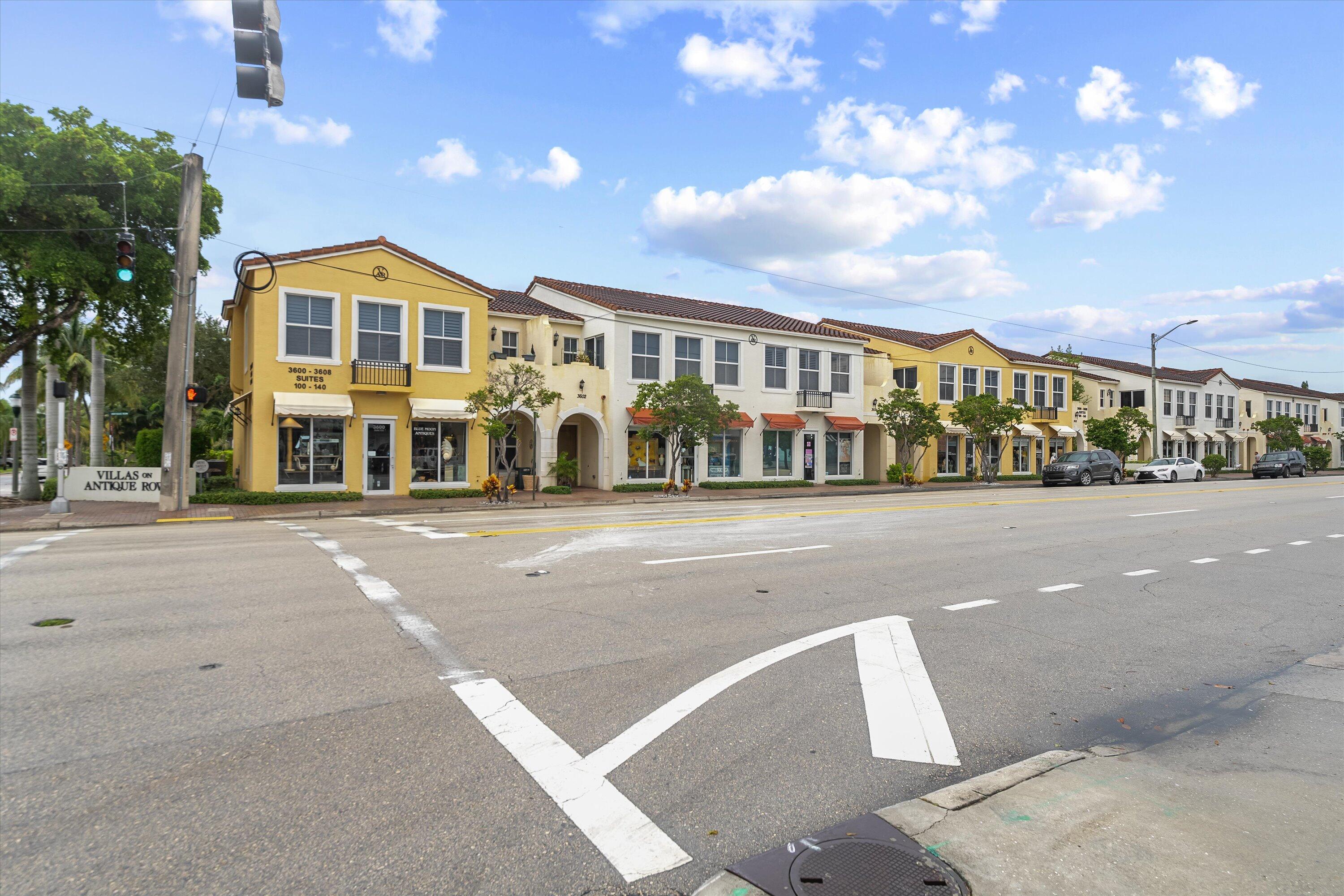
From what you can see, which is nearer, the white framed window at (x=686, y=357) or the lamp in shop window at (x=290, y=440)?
the lamp in shop window at (x=290, y=440)

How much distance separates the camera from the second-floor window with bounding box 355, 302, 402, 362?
24594 millimetres

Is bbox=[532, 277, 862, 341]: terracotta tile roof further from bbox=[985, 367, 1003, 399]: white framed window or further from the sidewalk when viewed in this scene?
the sidewalk

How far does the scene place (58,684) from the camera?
17.2 ft

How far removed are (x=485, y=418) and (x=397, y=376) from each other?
10.6 feet

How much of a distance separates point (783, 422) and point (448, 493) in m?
15.2

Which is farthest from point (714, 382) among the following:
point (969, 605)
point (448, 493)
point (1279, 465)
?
point (1279, 465)

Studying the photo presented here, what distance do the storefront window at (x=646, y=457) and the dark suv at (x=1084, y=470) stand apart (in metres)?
19.3

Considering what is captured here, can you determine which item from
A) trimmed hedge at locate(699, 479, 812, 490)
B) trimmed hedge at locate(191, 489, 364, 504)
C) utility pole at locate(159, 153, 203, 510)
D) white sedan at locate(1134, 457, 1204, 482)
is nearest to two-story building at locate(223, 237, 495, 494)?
trimmed hedge at locate(191, 489, 364, 504)

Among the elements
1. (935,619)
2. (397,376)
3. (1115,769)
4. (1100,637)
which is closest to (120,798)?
(1115,769)

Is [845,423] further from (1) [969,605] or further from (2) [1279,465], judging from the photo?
(2) [1279,465]

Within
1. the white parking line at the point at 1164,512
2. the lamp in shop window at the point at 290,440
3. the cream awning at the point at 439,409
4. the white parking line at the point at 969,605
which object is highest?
the cream awning at the point at 439,409

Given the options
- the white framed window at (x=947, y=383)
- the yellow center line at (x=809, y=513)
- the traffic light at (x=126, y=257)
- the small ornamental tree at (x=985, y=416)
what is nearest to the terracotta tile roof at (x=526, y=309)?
the traffic light at (x=126, y=257)

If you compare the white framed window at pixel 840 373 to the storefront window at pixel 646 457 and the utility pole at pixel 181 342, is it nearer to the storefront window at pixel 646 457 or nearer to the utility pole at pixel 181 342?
the storefront window at pixel 646 457

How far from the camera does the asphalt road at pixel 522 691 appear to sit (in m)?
3.23
